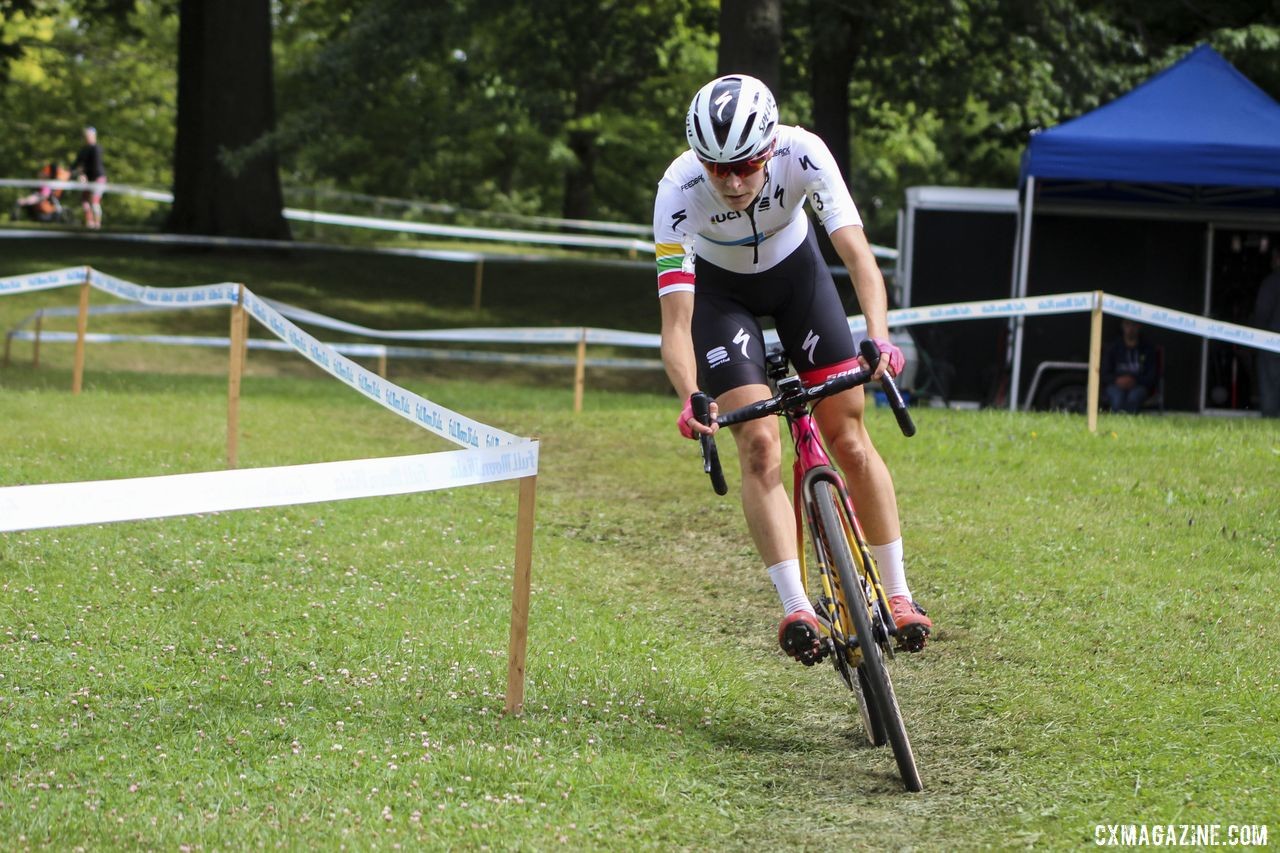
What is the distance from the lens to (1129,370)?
51.2ft

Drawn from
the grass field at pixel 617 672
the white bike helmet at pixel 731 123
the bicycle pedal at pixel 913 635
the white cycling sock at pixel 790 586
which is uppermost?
the white bike helmet at pixel 731 123

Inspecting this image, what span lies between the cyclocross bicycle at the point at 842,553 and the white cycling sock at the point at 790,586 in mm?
89

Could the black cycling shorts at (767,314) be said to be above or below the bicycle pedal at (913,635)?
above

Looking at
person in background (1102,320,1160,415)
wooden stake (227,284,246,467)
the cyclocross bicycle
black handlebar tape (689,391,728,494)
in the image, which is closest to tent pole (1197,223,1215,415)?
person in background (1102,320,1160,415)

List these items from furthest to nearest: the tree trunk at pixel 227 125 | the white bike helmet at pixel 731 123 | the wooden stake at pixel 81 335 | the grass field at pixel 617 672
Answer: the tree trunk at pixel 227 125 → the wooden stake at pixel 81 335 → the white bike helmet at pixel 731 123 → the grass field at pixel 617 672

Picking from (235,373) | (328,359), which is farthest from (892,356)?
(235,373)

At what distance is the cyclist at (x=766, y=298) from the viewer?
5180 mm

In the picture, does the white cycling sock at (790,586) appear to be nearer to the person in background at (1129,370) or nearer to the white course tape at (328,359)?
the white course tape at (328,359)

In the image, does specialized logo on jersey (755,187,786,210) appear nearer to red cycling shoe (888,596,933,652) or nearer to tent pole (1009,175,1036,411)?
red cycling shoe (888,596,933,652)

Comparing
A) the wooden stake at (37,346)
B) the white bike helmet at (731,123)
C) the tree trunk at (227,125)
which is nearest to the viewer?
the white bike helmet at (731,123)

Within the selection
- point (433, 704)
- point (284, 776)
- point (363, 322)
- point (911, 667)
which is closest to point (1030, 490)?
point (911, 667)

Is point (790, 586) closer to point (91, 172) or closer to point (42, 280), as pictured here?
point (42, 280)

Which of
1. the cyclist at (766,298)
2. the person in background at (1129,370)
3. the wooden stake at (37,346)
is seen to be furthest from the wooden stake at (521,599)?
the wooden stake at (37,346)

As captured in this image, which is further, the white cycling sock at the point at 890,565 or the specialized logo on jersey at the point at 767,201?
the specialized logo on jersey at the point at 767,201
